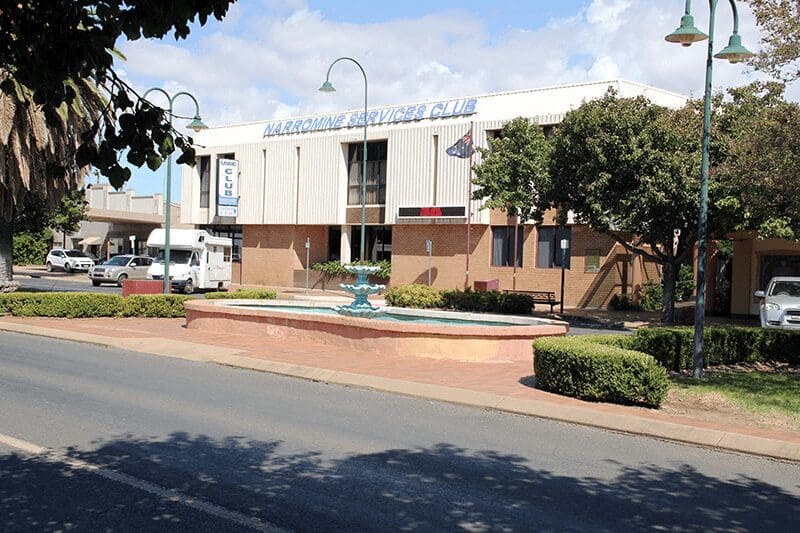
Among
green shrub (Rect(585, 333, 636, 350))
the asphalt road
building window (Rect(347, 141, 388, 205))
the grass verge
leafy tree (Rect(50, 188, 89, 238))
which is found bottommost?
the asphalt road

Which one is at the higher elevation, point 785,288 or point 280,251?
point 280,251

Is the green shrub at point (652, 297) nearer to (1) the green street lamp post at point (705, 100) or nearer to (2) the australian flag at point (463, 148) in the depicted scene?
(2) the australian flag at point (463, 148)

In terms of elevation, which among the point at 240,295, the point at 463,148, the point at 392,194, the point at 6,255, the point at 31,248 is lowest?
the point at 240,295

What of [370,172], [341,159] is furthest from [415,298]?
[341,159]

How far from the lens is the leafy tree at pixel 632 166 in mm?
24078

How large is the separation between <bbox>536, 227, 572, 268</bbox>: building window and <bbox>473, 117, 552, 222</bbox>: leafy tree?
6.75 metres

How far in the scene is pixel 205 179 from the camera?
51.0 metres

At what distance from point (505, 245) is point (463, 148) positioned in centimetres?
510

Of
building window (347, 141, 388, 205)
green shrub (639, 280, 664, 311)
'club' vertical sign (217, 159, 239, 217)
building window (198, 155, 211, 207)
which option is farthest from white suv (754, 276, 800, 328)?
building window (198, 155, 211, 207)

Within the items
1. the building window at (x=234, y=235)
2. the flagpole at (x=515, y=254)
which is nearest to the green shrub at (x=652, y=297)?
the flagpole at (x=515, y=254)

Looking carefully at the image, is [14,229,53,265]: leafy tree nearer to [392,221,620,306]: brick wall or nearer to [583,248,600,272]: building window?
[392,221,620,306]: brick wall

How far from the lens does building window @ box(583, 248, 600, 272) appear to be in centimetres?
3428

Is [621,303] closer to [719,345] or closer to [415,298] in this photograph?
[415,298]

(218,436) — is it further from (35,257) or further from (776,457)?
(35,257)
